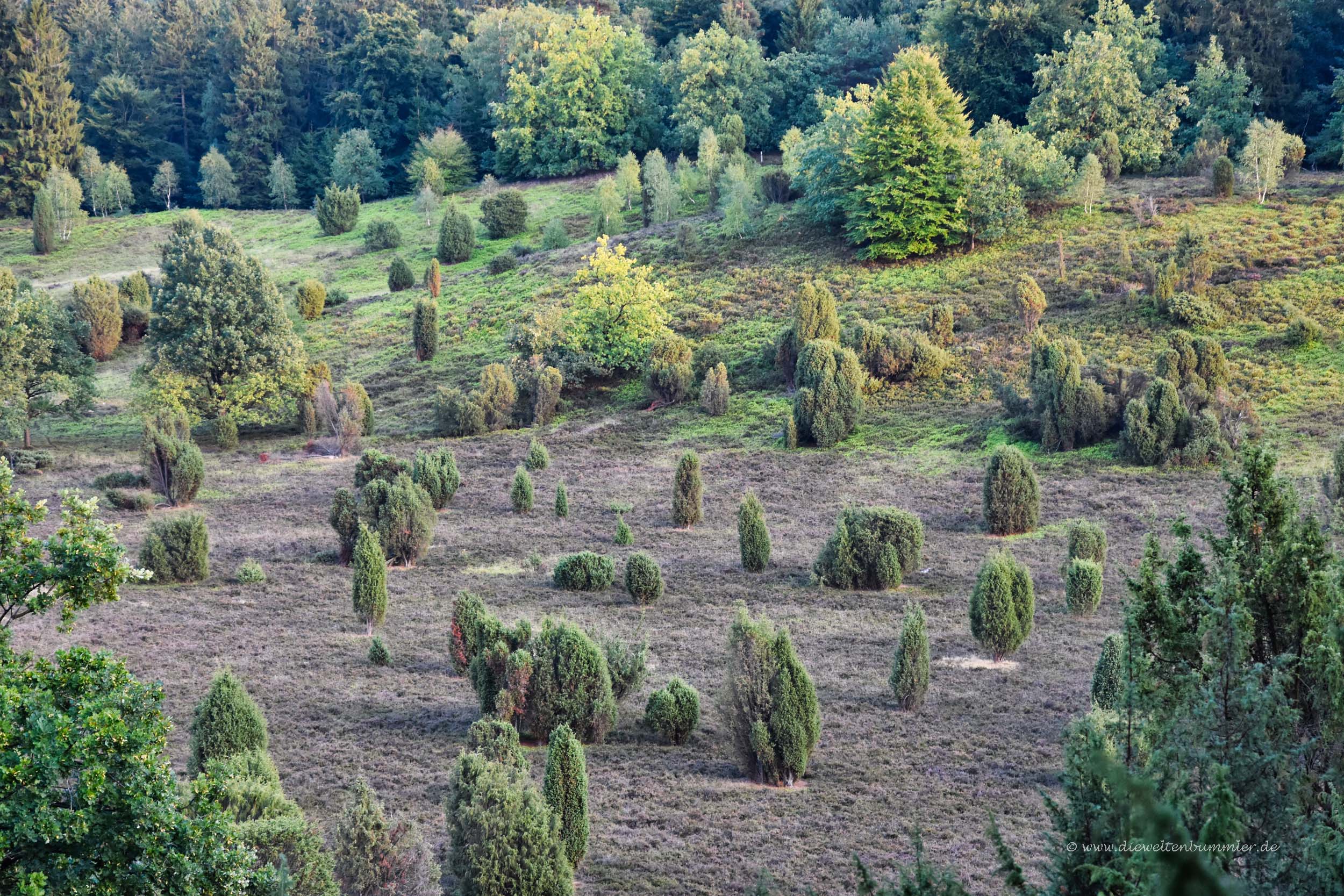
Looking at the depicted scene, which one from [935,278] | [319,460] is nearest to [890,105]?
[935,278]

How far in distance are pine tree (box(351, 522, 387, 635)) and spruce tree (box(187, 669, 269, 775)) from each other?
4.88 m

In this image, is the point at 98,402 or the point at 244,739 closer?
the point at 244,739

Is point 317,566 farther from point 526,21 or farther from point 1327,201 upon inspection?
point 526,21

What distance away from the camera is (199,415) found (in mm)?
29250

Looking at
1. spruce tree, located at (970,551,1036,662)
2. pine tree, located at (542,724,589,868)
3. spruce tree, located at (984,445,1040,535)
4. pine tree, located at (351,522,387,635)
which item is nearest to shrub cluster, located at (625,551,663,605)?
pine tree, located at (351,522,387,635)

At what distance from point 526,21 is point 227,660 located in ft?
151

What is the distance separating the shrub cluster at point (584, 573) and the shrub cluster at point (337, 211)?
35.6 meters

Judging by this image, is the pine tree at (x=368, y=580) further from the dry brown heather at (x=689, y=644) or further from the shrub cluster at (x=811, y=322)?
the shrub cluster at (x=811, y=322)

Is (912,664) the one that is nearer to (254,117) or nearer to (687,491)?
(687,491)

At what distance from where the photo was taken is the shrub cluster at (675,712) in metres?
12.4

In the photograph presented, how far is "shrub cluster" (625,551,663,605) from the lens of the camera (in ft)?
56.0

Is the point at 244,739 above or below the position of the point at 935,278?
below

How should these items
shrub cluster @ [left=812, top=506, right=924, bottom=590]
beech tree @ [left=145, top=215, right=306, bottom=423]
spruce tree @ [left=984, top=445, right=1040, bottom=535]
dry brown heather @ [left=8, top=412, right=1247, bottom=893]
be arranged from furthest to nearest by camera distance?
beech tree @ [left=145, top=215, right=306, bottom=423] < spruce tree @ [left=984, top=445, right=1040, bottom=535] < shrub cluster @ [left=812, top=506, right=924, bottom=590] < dry brown heather @ [left=8, top=412, right=1247, bottom=893]

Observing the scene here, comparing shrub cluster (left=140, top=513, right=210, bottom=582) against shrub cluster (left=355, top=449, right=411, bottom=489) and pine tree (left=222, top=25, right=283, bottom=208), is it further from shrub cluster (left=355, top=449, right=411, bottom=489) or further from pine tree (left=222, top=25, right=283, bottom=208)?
pine tree (left=222, top=25, right=283, bottom=208)
